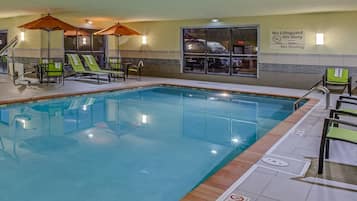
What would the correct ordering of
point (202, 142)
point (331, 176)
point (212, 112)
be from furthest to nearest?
point (212, 112)
point (202, 142)
point (331, 176)

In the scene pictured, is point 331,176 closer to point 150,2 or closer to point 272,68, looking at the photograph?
point 150,2

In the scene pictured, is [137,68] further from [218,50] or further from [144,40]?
[218,50]

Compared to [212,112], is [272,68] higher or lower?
higher

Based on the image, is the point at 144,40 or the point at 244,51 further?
the point at 144,40

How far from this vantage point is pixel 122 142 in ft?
16.6

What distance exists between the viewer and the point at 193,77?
12.1 meters

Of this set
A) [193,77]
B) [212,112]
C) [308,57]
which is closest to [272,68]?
[308,57]

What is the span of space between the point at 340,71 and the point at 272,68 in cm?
217

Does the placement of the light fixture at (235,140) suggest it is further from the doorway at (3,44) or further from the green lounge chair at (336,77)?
the doorway at (3,44)

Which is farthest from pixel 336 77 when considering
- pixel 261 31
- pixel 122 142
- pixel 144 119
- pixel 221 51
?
pixel 122 142

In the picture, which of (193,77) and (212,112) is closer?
(212,112)

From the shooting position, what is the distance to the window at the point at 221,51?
11016 millimetres

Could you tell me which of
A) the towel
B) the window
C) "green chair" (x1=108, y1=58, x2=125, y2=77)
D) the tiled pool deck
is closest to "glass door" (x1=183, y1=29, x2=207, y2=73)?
the window

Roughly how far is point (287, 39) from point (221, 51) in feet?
7.97
